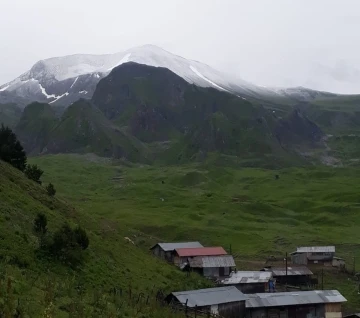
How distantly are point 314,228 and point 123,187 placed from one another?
2987 inches

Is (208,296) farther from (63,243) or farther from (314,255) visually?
(314,255)

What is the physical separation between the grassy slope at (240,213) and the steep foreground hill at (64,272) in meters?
29.2

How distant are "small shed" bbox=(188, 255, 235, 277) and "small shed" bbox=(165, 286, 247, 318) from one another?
63.5 ft

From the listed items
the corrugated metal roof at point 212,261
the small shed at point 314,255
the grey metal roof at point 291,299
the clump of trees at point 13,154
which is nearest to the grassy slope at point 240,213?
the small shed at point 314,255

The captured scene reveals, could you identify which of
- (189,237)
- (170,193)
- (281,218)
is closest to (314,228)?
(281,218)

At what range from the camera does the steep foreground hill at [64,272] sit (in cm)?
2411

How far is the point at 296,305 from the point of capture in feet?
193

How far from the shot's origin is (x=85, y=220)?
55000 millimetres

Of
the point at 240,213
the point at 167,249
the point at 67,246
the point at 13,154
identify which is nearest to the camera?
the point at 67,246

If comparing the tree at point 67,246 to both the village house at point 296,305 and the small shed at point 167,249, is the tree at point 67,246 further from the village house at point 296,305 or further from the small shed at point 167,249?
the small shed at point 167,249

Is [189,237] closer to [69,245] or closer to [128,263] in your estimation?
[128,263]

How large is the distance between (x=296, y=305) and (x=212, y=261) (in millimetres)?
17294

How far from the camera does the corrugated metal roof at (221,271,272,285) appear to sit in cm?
6859

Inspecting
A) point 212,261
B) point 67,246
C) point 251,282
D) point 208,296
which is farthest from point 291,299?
point 67,246
